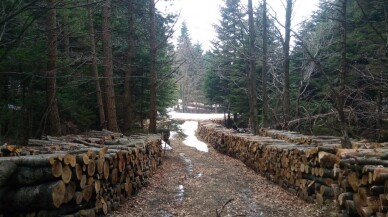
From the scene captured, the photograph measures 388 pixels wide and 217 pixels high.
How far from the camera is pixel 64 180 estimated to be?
17.9 ft

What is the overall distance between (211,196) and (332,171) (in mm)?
2995

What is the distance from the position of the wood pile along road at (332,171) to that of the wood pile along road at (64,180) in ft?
14.0

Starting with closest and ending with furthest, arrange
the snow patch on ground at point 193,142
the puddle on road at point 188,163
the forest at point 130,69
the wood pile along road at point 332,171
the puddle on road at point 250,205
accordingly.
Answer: the wood pile along road at point 332,171 → the puddle on road at point 250,205 → the forest at point 130,69 → the puddle on road at point 188,163 → the snow patch on ground at point 193,142

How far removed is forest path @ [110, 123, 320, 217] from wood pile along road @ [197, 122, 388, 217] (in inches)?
14.4

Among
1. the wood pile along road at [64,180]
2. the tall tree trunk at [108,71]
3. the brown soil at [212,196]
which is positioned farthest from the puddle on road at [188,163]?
the wood pile along road at [64,180]

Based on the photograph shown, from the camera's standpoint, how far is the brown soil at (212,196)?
730cm

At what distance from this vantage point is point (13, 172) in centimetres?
487

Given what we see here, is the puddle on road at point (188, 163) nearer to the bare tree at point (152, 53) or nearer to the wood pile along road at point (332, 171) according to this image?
the wood pile along road at point (332, 171)

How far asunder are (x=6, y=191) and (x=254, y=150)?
367 inches

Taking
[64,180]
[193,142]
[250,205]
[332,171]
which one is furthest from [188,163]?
[193,142]

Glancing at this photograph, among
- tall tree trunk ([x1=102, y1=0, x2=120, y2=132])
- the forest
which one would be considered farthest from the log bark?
tall tree trunk ([x1=102, y1=0, x2=120, y2=132])

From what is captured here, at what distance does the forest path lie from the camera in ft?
24.0

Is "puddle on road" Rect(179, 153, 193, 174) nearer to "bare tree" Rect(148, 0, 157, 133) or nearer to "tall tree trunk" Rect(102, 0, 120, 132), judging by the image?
"bare tree" Rect(148, 0, 157, 133)

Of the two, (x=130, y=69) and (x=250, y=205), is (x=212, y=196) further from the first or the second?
(x=130, y=69)
